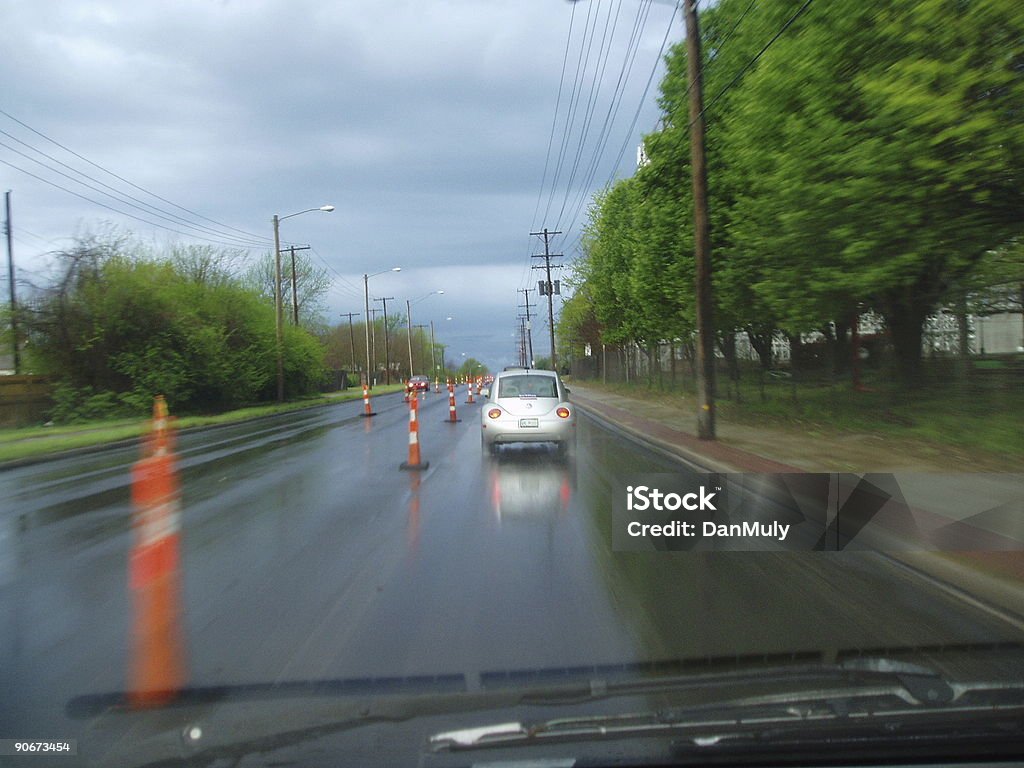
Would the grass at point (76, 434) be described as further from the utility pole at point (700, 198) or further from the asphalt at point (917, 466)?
the utility pole at point (700, 198)

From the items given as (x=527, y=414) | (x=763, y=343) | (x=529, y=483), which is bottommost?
(x=529, y=483)

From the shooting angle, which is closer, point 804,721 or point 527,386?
point 804,721

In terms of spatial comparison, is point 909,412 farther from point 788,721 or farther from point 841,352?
point 788,721

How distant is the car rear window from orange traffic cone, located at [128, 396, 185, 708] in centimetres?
582

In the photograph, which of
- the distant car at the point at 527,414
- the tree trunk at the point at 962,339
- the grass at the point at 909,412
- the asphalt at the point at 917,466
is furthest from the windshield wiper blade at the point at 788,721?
the tree trunk at the point at 962,339

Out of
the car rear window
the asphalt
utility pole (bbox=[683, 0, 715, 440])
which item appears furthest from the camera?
Result: utility pole (bbox=[683, 0, 715, 440])

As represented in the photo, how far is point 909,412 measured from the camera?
14.6 m

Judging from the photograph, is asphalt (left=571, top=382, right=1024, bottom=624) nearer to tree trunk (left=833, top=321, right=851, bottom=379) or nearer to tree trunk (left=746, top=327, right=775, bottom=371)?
tree trunk (left=833, top=321, right=851, bottom=379)

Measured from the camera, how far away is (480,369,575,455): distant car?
1373 cm

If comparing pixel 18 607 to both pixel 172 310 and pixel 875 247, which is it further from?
pixel 172 310

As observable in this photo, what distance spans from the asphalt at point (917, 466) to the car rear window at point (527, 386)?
2599 mm

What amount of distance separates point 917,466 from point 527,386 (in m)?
6.40

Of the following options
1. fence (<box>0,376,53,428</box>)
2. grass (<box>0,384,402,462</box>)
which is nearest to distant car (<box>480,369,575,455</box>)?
grass (<box>0,384,402,462</box>)

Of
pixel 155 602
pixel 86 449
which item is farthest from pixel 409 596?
pixel 86 449
